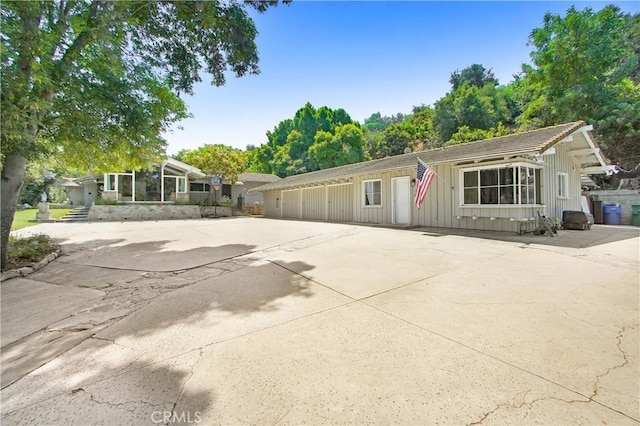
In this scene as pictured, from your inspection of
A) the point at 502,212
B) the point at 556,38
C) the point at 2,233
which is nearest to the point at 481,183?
the point at 502,212

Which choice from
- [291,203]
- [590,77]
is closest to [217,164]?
[291,203]

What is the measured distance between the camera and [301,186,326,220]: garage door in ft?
59.9

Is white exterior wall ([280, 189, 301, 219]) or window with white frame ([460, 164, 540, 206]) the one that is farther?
white exterior wall ([280, 189, 301, 219])

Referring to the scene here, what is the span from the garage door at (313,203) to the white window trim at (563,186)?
11528mm

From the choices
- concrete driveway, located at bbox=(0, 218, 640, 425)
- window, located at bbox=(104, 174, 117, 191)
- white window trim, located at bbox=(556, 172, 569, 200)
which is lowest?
concrete driveway, located at bbox=(0, 218, 640, 425)

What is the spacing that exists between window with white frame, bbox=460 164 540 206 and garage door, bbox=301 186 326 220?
9302 mm

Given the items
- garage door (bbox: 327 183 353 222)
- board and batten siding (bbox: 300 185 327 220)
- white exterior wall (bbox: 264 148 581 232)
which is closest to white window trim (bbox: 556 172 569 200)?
white exterior wall (bbox: 264 148 581 232)

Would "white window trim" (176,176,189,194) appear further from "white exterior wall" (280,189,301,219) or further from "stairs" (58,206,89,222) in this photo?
"white exterior wall" (280,189,301,219)

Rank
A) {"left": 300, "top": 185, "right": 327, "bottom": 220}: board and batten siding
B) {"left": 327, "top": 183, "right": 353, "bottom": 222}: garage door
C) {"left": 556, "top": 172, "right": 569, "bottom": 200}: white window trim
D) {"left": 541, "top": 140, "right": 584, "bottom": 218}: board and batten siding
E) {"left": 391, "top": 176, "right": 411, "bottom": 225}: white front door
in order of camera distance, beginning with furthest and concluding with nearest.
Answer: {"left": 300, "top": 185, "right": 327, "bottom": 220}: board and batten siding
{"left": 327, "top": 183, "right": 353, "bottom": 222}: garage door
{"left": 391, "top": 176, "right": 411, "bottom": 225}: white front door
{"left": 556, "top": 172, "right": 569, "bottom": 200}: white window trim
{"left": 541, "top": 140, "right": 584, "bottom": 218}: board and batten siding

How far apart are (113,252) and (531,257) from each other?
409 inches

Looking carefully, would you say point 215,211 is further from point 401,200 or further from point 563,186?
point 563,186

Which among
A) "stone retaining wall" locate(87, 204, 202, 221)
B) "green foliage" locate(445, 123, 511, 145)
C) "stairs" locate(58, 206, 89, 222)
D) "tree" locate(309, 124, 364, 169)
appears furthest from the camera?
"tree" locate(309, 124, 364, 169)

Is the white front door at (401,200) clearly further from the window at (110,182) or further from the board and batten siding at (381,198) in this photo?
the window at (110,182)

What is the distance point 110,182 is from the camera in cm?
2142
